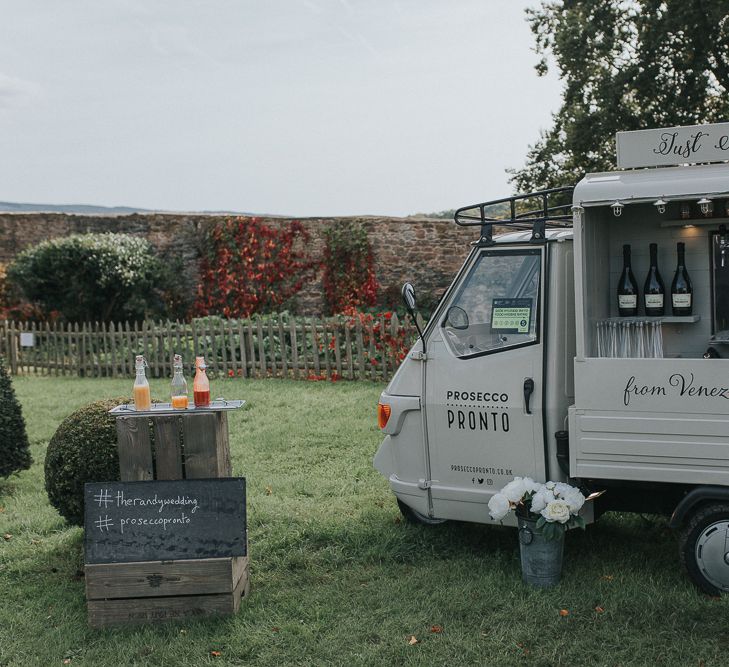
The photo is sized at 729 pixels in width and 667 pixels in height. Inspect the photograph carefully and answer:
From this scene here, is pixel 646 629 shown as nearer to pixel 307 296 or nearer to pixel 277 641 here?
pixel 277 641

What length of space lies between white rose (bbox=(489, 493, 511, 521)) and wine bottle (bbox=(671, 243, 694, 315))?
1576 millimetres

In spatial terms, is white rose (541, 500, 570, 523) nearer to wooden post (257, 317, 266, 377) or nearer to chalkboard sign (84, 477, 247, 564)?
chalkboard sign (84, 477, 247, 564)

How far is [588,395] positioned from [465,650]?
1598 millimetres

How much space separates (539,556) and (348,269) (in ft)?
49.7

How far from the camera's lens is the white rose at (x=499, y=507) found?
5242 mm

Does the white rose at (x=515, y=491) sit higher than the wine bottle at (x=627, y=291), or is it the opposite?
the wine bottle at (x=627, y=291)

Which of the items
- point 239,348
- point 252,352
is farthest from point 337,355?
point 239,348

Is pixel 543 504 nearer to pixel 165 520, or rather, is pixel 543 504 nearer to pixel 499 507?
pixel 499 507

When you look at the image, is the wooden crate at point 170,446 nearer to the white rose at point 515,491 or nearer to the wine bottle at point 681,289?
the white rose at point 515,491

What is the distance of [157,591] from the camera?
5.01m

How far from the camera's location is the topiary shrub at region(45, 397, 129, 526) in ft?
→ 19.4

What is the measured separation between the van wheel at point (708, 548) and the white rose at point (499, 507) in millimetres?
1018

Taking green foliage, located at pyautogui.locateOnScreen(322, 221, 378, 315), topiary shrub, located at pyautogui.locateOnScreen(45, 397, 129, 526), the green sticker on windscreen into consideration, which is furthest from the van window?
green foliage, located at pyautogui.locateOnScreen(322, 221, 378, 315)

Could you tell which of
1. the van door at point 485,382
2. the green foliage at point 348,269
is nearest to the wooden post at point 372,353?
the green foliage at point 348,269
